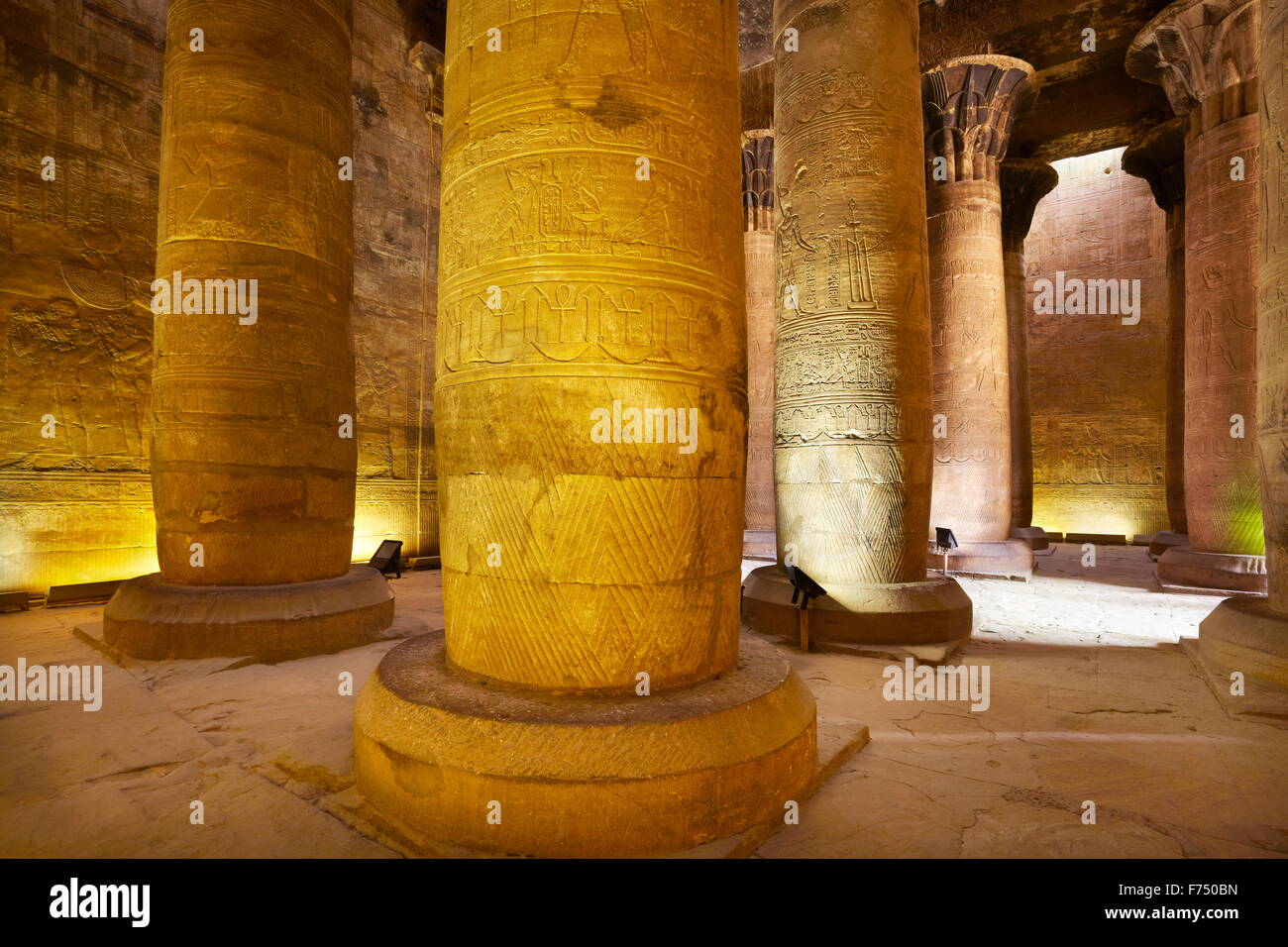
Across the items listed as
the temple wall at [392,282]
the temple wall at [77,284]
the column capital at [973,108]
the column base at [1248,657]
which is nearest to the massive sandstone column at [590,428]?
the column base at [1248,657]

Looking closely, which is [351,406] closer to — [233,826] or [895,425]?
[233,826]

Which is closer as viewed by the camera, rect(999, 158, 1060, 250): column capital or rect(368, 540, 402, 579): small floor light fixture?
rect(368, 540, 402, 579): small floor light fixture

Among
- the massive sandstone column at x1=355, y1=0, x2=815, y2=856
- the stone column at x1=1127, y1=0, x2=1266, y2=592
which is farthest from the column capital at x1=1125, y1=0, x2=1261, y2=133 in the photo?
the massive sandstone column at x1=355, y1=0, x2=815, y2=856

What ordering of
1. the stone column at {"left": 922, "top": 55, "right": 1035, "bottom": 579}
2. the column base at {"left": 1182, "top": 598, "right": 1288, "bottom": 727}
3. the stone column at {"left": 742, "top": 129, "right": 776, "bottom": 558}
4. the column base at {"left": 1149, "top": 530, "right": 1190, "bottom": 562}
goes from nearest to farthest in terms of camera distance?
the column base at {"left": 1182, "top": 598, "right": 1288, "bottom": 727}
the stone column at {"left": 922, "top": 55, "right": 1035, "bottom": 579}
the column base at {"left": 1149, "top": 530, "right": 1190, "bottom": 562}
the stone column at {"left": 742, "top": 129, "right": 776, "bottom": 558}

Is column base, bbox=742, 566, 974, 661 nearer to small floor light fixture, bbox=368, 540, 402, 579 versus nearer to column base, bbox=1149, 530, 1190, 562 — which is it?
small floor light fixture, bbox=368, 540, 402, 579

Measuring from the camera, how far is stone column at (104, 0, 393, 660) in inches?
178

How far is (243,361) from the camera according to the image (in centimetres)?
460

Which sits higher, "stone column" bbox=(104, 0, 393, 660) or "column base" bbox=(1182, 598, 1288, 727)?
"stone column" bbox=(104, 0, 393, 660)

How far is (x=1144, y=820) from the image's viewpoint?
237 cm

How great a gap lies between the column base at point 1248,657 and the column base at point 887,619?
146cm

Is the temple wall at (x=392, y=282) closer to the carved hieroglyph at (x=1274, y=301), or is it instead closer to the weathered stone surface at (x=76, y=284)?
the weathered stone surface at (x=76, y=284)

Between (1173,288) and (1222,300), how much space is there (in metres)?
4.48

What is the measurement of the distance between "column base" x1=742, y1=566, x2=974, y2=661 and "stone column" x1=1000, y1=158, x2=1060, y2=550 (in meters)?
8.20
